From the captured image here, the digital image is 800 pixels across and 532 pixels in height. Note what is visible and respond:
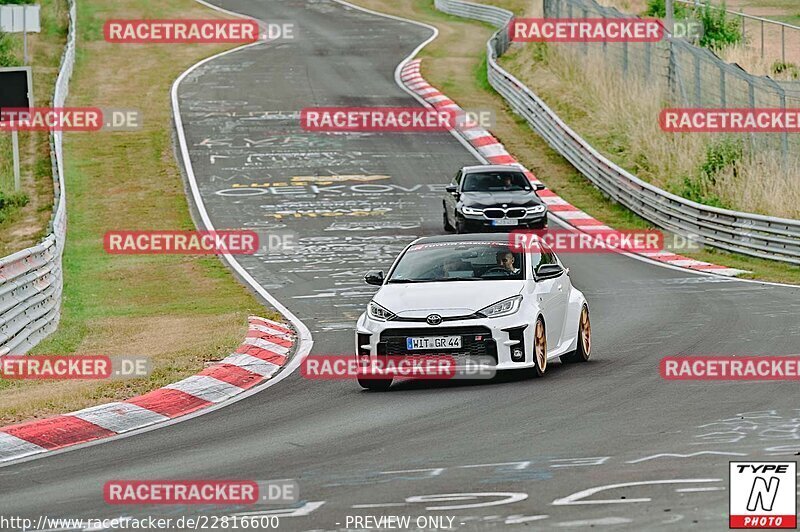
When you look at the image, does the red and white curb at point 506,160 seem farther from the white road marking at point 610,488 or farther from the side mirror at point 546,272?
the white road marking at point 610,488

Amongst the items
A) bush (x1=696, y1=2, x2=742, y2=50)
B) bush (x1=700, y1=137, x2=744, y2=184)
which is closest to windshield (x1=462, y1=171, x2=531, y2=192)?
bush (x1=700, y1=137, x2=744, y2=184)

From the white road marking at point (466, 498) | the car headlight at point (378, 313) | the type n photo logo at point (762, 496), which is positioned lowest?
the white road marking at point (466, 498)

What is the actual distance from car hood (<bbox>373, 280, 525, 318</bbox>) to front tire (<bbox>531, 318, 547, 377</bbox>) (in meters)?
0.43

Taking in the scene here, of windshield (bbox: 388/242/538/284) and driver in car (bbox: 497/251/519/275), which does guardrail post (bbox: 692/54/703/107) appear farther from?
driver in car (bbox: 497/251/519/275)

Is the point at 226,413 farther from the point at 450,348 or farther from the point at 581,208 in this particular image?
the point at 581,208

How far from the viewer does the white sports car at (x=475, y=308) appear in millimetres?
14031

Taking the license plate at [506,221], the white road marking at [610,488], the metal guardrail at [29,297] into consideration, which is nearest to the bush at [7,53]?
the license plate at [506,221]

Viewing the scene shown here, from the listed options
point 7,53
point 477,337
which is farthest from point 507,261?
point 7,53

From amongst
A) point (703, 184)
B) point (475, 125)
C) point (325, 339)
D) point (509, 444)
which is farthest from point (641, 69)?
point (509, 444)

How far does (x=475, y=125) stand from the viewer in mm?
44062

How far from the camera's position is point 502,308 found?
560 inches

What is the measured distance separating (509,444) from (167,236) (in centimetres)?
2204

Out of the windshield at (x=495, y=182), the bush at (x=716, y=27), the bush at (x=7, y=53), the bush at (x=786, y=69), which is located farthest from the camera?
the bush at (x=716, y=27)

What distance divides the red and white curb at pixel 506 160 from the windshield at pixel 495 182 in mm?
2125
